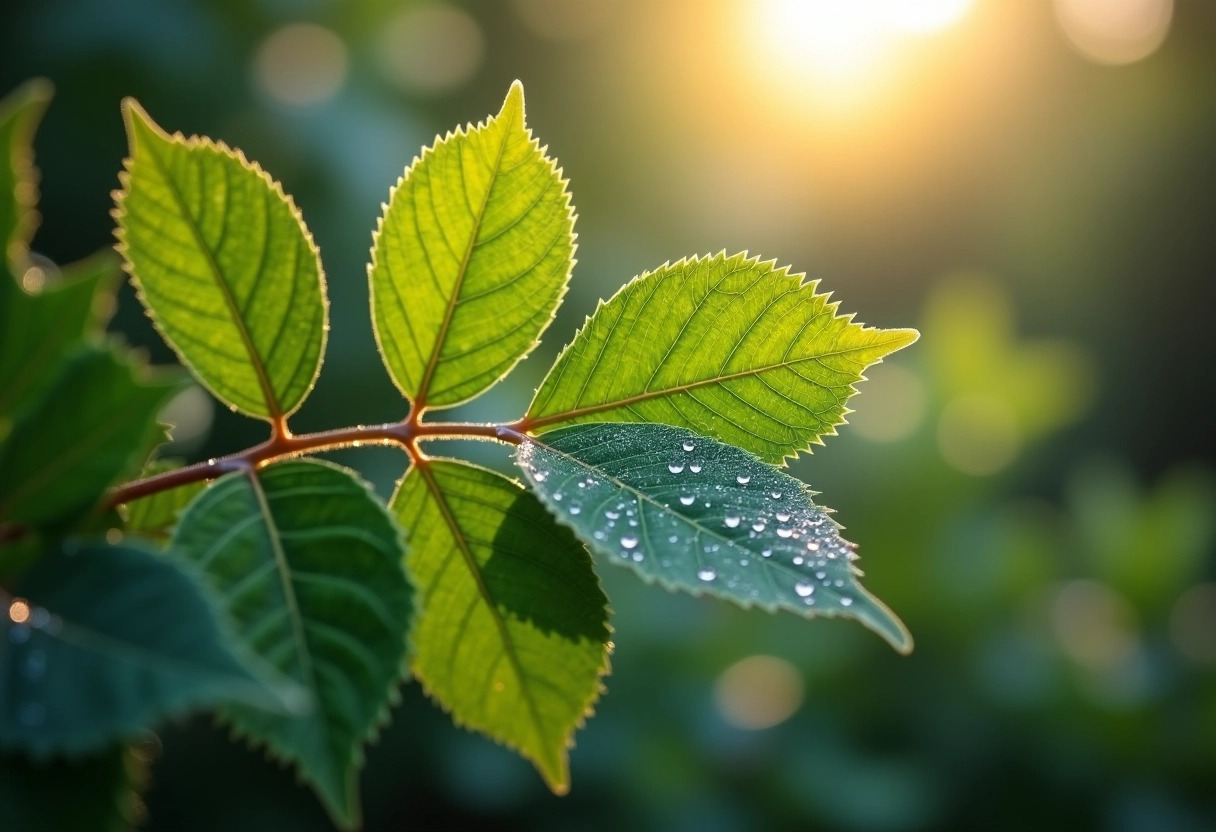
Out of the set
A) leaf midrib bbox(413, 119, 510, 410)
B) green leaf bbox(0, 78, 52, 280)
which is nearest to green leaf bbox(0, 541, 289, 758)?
green leaf bbox(0, 78, 52, 280)

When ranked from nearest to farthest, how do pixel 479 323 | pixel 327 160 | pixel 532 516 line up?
pixel 532 516
pixel 479 323
pixel 327 160

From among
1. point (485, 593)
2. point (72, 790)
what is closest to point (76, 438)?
point (72, 790)

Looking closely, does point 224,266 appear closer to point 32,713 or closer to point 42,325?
point 42,325

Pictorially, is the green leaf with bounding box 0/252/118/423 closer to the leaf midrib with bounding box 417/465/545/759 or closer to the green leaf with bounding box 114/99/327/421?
the green leaf with bounding box 114/99/327/421

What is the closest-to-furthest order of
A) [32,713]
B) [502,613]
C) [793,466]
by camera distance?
[32,713], [502,613], [793,466]

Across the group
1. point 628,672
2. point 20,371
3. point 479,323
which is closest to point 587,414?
point 479,323

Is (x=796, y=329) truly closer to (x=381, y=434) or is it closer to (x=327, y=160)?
(x=381, y=434)

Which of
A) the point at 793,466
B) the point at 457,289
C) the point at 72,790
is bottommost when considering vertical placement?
the point at 72,790
